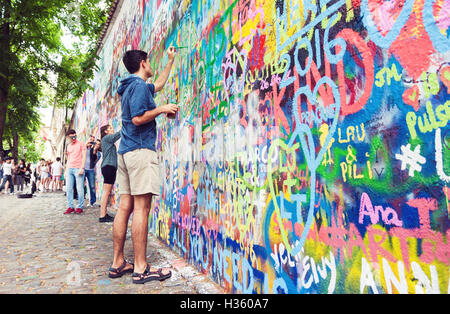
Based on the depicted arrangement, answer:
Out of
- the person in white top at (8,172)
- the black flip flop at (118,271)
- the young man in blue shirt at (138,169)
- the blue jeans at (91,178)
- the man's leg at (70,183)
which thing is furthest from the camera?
the person in white top at (8,172)

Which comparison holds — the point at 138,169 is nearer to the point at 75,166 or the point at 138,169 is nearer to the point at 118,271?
the point at 118,271

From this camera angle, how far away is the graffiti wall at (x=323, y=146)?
1.10 meters

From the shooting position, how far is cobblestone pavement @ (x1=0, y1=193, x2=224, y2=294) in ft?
8.80

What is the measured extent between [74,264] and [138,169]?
1424 millimetres

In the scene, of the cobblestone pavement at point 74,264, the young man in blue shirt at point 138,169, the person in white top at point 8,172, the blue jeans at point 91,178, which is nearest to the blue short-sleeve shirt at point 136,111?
the young man in blue shirt at point 138,169

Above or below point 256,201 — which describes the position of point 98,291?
below

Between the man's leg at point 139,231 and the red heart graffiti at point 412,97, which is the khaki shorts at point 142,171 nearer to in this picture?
the man's leg at point 139,231

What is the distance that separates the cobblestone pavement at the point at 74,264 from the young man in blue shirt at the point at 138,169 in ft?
0.63

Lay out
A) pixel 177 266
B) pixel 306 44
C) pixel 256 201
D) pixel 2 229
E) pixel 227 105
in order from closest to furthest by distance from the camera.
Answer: pixel 306 44, pixel 256 201, pixel 227 105, pixel 177 266, pixel 2 229

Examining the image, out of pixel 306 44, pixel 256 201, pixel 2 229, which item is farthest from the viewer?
pixel 2 229

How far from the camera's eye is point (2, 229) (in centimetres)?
559
